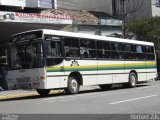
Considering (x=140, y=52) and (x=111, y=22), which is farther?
(x=111, y=22)

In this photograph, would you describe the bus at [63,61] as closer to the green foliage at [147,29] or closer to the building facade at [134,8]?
the green foliage at [147,29]

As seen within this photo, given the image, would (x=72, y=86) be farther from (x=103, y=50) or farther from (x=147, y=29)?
(x=147, y=29)

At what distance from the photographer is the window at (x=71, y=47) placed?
2081cm

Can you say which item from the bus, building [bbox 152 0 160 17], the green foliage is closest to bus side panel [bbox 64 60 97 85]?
the bus

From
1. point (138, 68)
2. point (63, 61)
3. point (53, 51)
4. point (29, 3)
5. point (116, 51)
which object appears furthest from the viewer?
point (29, 3)

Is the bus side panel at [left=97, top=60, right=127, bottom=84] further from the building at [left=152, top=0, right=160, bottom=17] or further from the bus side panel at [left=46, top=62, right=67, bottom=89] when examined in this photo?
the building at [left=152, top=0, right=160, bottom=17]

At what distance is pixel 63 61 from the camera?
803 inches

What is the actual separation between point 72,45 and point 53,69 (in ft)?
7.00

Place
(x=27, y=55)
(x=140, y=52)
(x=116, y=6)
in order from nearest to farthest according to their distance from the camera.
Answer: (x=27, y=55), (x=140, y=52), (x=116, y=6)

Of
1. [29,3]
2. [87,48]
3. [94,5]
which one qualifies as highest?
[94,5]

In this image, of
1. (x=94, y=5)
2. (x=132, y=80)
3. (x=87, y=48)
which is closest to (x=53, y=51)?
(x=87, y=48)

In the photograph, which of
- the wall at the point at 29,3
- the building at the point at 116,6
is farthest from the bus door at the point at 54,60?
the building at the point at 116,6

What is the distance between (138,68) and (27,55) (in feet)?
32.7

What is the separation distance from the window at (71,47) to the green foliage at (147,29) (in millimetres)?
21050
